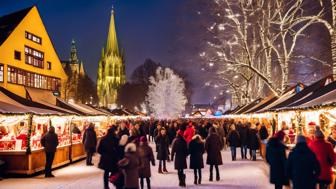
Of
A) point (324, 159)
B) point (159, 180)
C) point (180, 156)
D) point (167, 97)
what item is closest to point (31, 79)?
point (159, 180)

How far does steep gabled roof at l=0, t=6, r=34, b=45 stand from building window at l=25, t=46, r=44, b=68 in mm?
2128

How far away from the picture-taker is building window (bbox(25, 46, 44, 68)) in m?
36.2

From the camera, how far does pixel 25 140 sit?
17.5 metres

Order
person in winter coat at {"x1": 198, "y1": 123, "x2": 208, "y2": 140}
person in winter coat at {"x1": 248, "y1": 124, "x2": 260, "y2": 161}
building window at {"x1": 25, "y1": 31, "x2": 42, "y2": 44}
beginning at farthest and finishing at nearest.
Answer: building window at {"x1": 25, "y1": 31, "x2": 42, "y2": 44} < person in winter coat at {"x1": 198, "y1": 123, "x2": 208, "y2": 140} < person in winter coat at {"x1": 248, "y1": 124, "x2": 260, "y2": 161}

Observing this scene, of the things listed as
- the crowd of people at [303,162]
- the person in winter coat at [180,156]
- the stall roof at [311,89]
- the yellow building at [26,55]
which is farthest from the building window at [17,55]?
the crowd of people at [303,162]

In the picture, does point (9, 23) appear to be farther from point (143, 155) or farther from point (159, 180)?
point (143, 155)

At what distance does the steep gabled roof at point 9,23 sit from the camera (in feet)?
110

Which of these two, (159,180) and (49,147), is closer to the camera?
(159,180)

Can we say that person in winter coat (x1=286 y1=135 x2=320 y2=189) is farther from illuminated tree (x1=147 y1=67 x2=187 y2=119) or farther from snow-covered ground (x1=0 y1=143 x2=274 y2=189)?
illuminated tree (x1=147 y1=67 x2=187 y2=119)

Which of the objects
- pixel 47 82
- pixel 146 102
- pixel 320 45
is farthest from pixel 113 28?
pixel 320 45

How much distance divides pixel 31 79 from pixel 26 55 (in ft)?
6.73

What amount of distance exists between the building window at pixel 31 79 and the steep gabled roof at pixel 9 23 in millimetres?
2520

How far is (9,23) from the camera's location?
36.5m

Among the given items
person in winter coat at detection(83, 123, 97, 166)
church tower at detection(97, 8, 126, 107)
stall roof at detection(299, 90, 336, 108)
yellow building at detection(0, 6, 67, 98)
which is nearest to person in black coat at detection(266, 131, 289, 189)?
stall roof at detection(299, 90, 336, 108)
